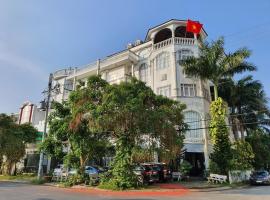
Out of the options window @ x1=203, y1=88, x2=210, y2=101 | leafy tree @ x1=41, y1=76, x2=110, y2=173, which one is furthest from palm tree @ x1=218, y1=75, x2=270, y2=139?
Result: leafy tree @ x1=41, y1=76, x2=110, y2=173

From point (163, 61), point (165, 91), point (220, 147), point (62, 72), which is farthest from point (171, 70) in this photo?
point (62, 72)

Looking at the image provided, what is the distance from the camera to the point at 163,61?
109ft

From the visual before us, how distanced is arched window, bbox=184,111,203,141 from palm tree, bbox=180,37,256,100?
4.21 m

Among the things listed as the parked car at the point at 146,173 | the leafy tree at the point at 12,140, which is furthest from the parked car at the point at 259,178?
the leafy tree at the point at 12,140

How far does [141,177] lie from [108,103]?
637 cm

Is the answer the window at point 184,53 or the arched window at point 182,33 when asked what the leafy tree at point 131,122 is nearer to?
the window at point 184,53

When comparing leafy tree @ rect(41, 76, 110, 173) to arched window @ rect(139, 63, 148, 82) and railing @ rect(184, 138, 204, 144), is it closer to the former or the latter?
railing @ rect(184, 138, 204, 144)

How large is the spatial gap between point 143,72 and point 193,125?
9596 millimetres

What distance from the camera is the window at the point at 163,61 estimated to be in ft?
108

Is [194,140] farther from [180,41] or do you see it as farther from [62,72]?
[62,72]

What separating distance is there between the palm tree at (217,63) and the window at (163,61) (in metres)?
5.07

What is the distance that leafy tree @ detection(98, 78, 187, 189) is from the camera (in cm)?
1814

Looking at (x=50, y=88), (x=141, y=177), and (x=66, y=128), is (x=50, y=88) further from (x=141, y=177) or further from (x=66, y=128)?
(x=141, y=177)

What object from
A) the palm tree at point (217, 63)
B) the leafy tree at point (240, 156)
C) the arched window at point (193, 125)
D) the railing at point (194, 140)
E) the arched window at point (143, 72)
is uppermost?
the arched window at point (143, 72)
